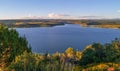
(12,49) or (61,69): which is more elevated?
(61,69)

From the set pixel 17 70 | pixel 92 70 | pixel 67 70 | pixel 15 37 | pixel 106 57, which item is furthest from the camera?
pixel 15 37

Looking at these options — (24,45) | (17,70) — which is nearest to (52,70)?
(17,70)

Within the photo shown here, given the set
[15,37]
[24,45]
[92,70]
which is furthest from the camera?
[24,45]

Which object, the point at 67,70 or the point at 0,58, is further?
the point at 0,58

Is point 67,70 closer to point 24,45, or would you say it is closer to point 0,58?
point 0,58

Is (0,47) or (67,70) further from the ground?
(67,70)

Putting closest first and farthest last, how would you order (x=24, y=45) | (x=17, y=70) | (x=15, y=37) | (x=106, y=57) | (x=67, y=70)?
(x=67, y=70), (x=17, y=70), (x=106, y=57), (x=15, y=37), (x=24, y=45)

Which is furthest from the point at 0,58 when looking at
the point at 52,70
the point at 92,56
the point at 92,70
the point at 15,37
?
the point at 52,70

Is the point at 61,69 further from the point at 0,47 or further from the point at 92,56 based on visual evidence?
the point at 0,47

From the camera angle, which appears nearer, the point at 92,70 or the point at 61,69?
the point at 61,69
